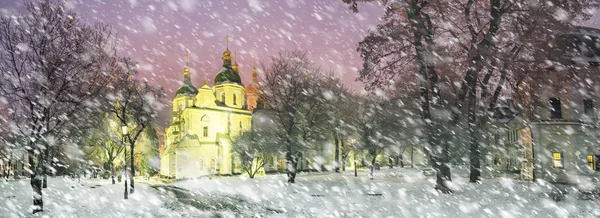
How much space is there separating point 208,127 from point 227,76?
1014cm

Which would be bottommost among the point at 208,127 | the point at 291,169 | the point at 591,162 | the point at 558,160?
the point at 291,169

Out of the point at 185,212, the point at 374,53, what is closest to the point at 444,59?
the point at 374,53

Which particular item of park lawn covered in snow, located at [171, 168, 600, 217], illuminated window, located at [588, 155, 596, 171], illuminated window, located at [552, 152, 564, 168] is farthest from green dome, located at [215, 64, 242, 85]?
illuminated window, located at [588, 155, 596, 171]

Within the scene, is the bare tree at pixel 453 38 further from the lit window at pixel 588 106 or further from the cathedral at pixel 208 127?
the cathedral at pixel 208 127

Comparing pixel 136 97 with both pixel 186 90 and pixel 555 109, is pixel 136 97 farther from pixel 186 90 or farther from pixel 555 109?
pixel 186 90

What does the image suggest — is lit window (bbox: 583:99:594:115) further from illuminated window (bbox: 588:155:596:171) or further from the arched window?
the arched window

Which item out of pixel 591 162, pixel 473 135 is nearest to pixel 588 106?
pixel 591 162

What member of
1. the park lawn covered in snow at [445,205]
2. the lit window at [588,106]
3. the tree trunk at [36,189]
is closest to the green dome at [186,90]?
the park lawn covered in snow at [445,205]

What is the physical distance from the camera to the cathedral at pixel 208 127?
56.9 metres

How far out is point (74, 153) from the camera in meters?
51.1

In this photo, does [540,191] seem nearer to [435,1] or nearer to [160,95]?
[435,1]

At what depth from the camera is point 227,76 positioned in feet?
219

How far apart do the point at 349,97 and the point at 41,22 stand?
36.4m

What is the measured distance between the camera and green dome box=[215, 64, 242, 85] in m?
66.4
